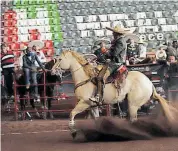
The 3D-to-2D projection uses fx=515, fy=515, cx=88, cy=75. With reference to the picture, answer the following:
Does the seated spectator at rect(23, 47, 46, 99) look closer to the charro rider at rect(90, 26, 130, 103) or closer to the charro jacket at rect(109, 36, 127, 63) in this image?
the charro rider at rect(90, 26, 130, 103)

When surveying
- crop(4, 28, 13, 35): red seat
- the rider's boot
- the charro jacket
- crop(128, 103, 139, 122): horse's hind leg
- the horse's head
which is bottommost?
crop(128, 103, 139, 122): horse's hind leg

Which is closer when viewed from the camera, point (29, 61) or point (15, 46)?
point (29, 61)

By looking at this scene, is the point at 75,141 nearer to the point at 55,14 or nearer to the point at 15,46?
the point at 15,46

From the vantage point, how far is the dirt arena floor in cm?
916

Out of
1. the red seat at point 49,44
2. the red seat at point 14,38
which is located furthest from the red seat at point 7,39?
the red seat at point 49,44

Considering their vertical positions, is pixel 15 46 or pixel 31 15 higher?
pixel 31 15

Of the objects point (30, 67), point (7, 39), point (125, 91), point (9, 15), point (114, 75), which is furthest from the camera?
point (9, 15)

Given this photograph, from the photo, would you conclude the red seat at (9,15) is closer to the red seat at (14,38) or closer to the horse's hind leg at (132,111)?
the red seat at (14,38)

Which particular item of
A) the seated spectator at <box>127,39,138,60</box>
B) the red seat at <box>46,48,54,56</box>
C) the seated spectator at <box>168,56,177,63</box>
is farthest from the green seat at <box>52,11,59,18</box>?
the seated spectator at <box>168,56,177,63</box>

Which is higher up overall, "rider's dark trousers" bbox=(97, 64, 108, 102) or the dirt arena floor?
"rider's dark trousers" bbox=(97, 64, 108, 102)

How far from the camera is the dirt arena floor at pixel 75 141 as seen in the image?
916cm

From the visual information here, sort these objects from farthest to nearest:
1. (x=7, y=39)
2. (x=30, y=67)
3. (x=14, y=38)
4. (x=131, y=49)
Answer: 1. (x=14, y=38)
2. (x=7, y=39)
3. (x=131, y=49)
4. (x=30, y=67)

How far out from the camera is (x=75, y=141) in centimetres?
1035

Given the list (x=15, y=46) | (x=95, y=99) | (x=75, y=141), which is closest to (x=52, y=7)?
(x=15, y=46)
